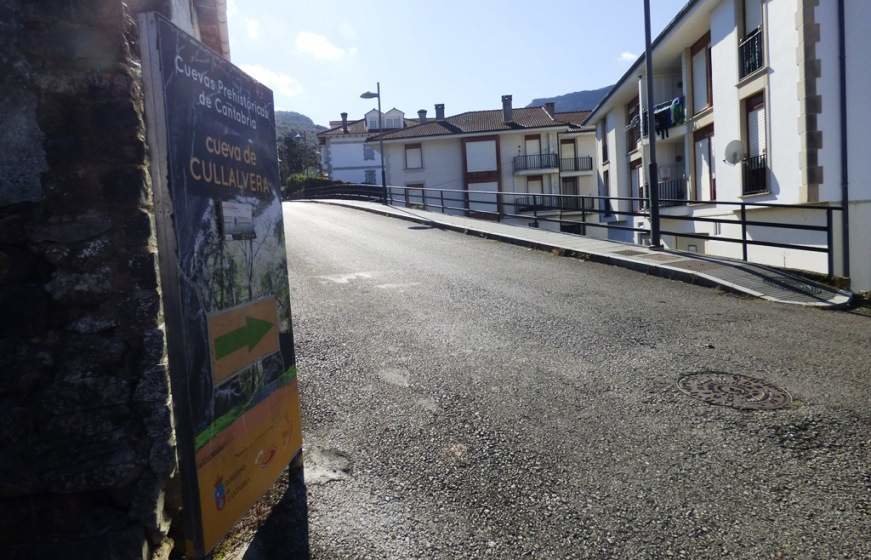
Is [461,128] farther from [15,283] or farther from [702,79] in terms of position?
[15,283]

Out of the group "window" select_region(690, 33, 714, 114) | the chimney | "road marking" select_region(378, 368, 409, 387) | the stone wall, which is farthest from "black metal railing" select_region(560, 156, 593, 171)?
the stone wall

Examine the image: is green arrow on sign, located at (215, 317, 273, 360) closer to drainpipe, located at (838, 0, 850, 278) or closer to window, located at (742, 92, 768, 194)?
drainpipe, located at (838, 0, 850, 278)

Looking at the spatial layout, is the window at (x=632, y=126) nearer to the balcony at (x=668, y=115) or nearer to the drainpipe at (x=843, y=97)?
the balcony at (x=668, y=115)

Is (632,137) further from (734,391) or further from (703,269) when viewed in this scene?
(734,391)

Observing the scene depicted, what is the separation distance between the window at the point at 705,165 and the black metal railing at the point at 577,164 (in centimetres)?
3000

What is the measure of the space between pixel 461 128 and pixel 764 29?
34503 millimetres

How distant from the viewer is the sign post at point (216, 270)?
254cm

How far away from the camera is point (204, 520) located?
270cm

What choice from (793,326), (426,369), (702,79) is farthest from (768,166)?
(426,369)

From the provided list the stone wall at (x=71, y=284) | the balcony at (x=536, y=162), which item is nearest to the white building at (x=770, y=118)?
the stone wall at (x=71, y=284)

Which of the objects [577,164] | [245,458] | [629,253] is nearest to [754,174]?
[629,253]

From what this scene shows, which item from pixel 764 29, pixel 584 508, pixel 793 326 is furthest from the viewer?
pixel 764 29

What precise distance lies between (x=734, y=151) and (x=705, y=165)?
424 centimetres

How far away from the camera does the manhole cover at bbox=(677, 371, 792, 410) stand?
4.71 meters
